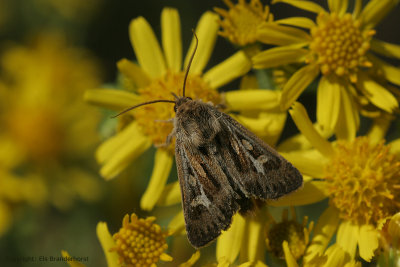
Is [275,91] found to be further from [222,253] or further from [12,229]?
[12,229]

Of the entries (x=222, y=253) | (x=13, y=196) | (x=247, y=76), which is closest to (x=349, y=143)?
(x=247, y=76)

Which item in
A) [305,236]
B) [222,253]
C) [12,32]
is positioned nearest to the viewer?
[305,236]

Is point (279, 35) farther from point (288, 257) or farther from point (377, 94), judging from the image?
point (288, 257)

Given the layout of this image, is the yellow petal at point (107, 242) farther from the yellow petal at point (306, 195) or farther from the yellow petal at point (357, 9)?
the yellow petal at point (357, 9)

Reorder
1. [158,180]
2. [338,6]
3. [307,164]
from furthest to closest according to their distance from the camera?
[158,180]
[338,6]
[307,164]

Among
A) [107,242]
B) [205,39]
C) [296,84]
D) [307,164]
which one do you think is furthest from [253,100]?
[107,242]

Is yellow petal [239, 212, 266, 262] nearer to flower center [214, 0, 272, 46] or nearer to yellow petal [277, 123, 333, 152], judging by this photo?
yellow petal [277, 123, 333, 152]

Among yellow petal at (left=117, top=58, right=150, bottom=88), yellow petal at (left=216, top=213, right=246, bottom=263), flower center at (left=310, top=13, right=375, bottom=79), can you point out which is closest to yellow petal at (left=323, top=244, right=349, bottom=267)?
yellow petal at (left=216, top=213, right=246, bottom=263)

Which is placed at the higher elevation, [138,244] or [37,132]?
[37,132]
